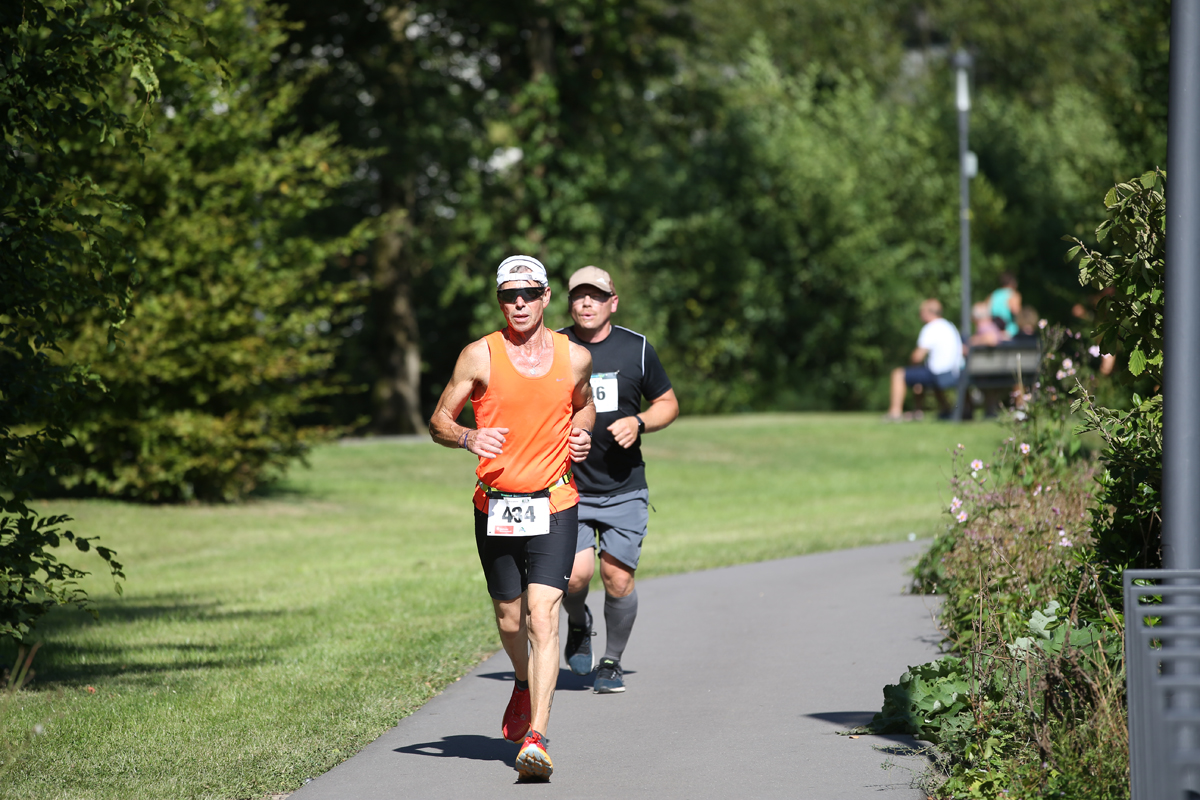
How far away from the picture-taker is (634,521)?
24.7 feet

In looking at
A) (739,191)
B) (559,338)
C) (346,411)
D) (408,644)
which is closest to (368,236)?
(408,644)

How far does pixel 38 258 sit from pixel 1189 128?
550cm

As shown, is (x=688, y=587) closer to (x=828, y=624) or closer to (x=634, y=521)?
(x=828, y=624)

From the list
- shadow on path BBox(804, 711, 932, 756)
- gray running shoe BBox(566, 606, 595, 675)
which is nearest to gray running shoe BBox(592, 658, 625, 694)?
gray running shoe BBox(566, 606, 595, 675)

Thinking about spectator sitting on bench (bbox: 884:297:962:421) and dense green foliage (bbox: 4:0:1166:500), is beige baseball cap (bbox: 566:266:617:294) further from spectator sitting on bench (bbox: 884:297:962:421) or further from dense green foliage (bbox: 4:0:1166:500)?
spectator sitting on bench (bbox: 884:297:962:421)

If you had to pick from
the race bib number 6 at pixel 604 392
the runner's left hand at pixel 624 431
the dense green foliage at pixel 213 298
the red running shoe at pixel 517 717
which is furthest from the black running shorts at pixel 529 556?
the dense green foliage at pixel 213 298

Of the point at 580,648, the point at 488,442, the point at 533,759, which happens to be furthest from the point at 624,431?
the point at 533,759

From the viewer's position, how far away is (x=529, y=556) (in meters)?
5.88

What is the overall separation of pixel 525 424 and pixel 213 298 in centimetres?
1095

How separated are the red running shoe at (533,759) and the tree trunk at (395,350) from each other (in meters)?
22.9

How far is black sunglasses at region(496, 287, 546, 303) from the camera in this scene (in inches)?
230

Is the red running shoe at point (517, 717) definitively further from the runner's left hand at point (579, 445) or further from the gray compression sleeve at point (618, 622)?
the gray compression sleeve at point (618, 622)

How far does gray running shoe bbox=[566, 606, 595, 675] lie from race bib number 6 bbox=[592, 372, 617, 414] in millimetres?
1145

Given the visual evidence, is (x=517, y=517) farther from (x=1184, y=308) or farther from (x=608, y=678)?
(x=1184, y=308)
